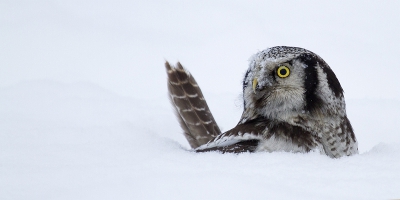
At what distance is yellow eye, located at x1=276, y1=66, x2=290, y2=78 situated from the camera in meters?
3.42

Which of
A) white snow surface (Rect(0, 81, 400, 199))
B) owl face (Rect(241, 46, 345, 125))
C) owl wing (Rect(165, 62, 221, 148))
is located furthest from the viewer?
owl wing (Rect(165, 62, 221, 148))

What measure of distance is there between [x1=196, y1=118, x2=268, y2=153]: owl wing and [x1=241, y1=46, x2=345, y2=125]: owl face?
166 mm

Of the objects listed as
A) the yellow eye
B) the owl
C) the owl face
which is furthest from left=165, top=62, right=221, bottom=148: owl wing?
the yellow eye

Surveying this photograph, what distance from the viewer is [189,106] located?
15.4ft

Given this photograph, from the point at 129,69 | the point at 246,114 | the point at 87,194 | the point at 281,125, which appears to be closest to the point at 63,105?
the point at 246,114

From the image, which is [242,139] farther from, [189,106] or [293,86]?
[189,106]

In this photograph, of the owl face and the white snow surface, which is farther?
the owl face

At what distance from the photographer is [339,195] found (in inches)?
80.1

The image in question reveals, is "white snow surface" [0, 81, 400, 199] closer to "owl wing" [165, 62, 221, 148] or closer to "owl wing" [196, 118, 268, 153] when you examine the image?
"owl wing" [196, 118, 268, 153]

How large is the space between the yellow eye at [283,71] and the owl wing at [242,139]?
0.35 m

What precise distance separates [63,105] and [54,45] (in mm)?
3877

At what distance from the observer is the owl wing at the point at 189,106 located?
4.65 metres

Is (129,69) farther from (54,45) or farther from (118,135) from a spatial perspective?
(118,135)

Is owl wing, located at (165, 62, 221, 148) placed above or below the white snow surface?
above
